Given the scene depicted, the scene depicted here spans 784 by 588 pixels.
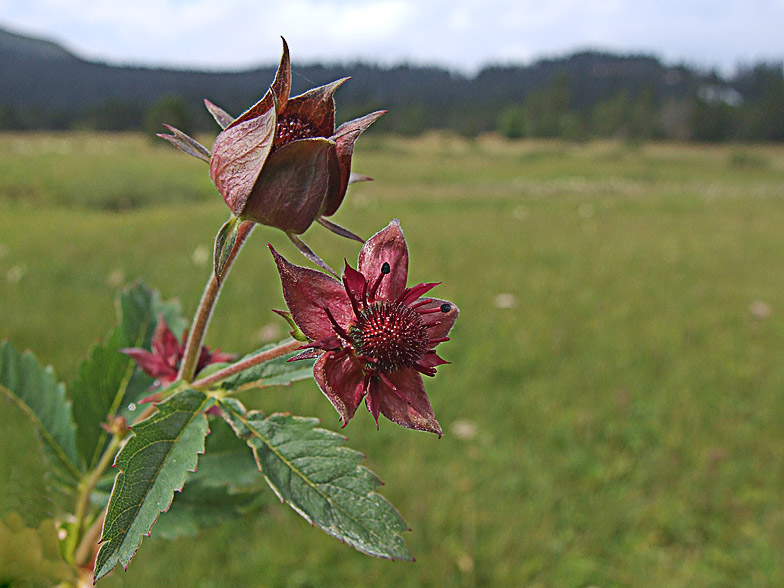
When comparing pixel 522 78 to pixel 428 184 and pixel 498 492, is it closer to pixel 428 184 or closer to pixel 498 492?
pixel 428 184

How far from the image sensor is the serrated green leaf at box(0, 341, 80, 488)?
0.73m

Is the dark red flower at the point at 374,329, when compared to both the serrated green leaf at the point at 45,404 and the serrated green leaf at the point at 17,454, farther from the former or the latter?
the serrated green leaf at the point at 17,454

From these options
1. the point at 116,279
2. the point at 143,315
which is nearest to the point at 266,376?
the point at 143,315

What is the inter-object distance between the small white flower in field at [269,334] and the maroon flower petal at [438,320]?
2.64 meters

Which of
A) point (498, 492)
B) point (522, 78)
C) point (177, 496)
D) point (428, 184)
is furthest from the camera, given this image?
point (522, 78)

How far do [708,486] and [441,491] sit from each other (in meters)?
1.13

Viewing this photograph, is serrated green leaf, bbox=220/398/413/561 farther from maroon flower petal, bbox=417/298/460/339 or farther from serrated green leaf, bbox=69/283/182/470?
serrated green leaf, bbox=69/283/182/470

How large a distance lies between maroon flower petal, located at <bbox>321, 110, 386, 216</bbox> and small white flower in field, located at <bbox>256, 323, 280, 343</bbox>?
104 inches

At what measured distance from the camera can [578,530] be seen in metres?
2.20

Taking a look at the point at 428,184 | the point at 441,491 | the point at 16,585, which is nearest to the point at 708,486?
the point at 441,491

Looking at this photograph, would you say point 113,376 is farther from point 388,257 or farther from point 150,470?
point 388,257

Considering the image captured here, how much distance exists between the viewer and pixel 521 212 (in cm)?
768

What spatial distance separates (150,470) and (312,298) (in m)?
0.19

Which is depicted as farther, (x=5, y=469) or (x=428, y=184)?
(x=428, y=184)
